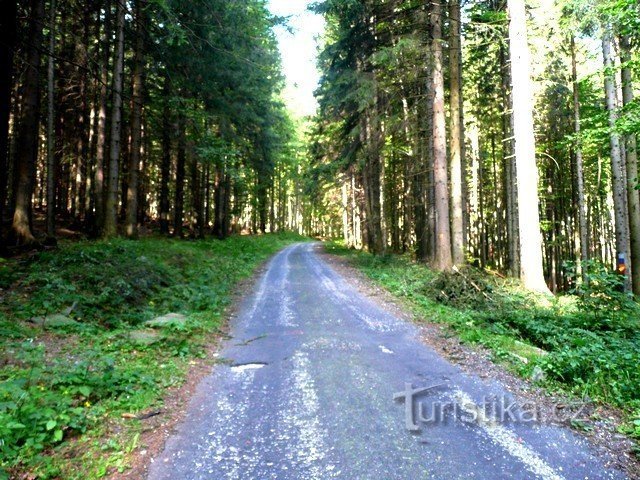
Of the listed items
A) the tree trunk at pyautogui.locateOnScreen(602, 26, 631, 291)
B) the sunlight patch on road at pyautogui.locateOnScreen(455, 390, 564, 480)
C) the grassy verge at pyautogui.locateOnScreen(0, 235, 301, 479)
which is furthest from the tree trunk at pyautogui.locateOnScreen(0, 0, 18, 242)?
the tree trunk at pyautogui.locateOnScreen(602, 26, 631, 291)

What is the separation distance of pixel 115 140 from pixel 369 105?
11.5m

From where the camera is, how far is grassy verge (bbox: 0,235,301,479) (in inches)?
134

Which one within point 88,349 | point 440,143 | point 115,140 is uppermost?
point 115,140

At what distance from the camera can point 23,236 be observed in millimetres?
10961

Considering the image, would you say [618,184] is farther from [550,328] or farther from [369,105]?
[369,105]

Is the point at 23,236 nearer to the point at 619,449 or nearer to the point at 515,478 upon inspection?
the point at 515,478

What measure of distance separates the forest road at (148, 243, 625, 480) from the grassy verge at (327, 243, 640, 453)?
1.04 m

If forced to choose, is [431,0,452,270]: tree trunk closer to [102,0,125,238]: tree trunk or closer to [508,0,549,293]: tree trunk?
[508,0,549,293]: tree trunk

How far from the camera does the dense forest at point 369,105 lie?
10.8m

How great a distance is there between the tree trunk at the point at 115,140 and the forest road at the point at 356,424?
10.2 m

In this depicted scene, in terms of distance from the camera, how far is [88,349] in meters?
5.78

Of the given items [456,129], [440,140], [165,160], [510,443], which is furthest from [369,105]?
[510,443]

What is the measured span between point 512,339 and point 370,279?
8672mm

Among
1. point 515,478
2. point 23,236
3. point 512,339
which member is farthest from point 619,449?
point 23,236
